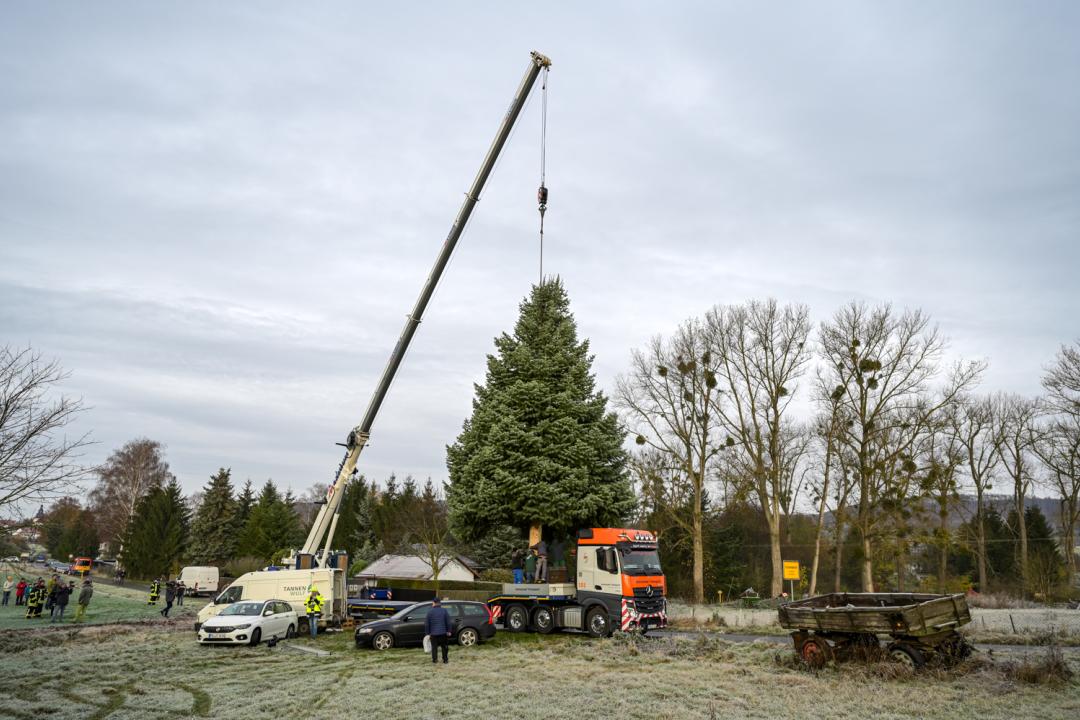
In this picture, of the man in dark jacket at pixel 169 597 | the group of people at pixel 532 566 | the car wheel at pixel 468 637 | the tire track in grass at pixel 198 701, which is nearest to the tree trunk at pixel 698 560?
the group of people at pixel 532 566

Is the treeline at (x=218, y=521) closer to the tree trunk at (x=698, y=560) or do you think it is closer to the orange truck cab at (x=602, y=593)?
the tree trunk at (x=698, y=560)

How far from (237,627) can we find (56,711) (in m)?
9.39

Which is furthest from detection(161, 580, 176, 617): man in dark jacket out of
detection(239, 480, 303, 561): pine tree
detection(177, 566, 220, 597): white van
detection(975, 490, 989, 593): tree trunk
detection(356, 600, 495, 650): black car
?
detection(975, 490, 989, 593): tree trunk

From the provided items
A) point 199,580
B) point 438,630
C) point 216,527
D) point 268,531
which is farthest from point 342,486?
point 216,527

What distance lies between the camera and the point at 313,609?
2362 cm

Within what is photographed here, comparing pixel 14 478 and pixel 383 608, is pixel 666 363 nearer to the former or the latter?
pixel 383 608

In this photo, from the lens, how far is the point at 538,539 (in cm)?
3331

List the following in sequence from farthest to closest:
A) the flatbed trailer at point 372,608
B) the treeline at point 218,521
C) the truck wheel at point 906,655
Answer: the treeline at point 218,521
the flatbed trailer at point 372,608
the truck wheel at point 906,655

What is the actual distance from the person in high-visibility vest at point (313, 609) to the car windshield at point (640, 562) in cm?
1076

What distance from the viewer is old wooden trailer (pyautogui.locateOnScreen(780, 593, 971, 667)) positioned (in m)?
14.2

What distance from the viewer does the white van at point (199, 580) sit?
4969 centimetres

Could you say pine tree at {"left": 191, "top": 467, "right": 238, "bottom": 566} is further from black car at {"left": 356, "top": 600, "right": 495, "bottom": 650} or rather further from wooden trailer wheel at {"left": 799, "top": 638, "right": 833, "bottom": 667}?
wooden trailer wheel at {"left": 799, "top": 638, "right": 833, "bottom": 667}

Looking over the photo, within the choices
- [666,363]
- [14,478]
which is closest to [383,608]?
[14,478]

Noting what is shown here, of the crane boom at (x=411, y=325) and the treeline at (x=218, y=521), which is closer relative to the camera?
the crane boom at (x=411, y=325)
